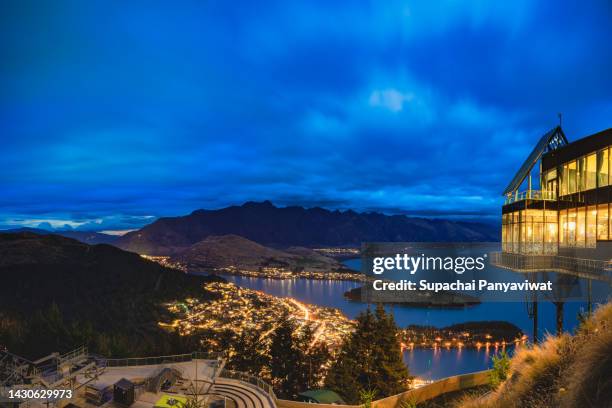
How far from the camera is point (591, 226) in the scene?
51.3 feet

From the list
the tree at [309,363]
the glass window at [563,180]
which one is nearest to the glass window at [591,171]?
the glass window at [563,180]

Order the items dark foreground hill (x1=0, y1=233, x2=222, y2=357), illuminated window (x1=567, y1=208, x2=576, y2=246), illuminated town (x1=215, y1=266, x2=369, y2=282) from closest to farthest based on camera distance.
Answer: illuminated window (x1=567, y1=208, x2=576, y2=246) → dark foreground hill (x1=0, y1=233, x2=222, y2=357) → illuminated town (x1=215, y1=266, x2=369, y2=282)

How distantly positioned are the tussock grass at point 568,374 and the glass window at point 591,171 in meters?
9.40

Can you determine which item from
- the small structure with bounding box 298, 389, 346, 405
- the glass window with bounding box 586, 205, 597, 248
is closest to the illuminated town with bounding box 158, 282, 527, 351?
the small structure with bounding box 298, 389, 346, 405

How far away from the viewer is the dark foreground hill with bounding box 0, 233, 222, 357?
165ft

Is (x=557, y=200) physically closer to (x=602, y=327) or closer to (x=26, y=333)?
(x=602, y=327)

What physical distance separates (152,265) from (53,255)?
25.3 m

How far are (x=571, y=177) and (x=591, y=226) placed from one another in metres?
2.89

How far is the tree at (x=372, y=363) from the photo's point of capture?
69.1 ft

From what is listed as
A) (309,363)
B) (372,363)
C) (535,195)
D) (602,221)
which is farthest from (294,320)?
(602,221)

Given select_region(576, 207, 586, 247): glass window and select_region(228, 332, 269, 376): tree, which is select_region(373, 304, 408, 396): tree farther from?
select_region(576, 207, 586, 247): glass window

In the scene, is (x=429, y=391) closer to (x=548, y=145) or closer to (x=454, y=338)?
(x=548, y=145)

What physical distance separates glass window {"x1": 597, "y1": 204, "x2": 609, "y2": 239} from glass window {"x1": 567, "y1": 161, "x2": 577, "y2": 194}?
207 centimetres

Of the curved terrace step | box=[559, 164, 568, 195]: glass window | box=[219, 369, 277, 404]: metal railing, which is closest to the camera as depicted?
the curved terrace step
